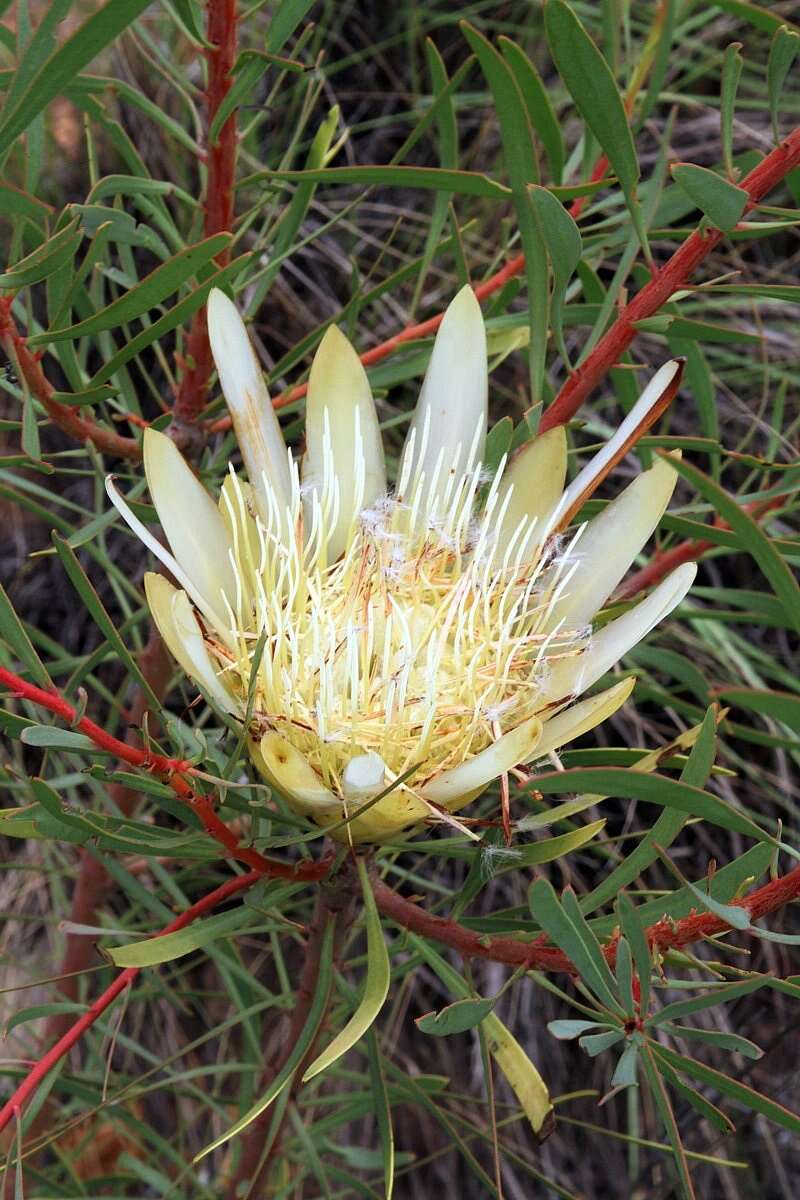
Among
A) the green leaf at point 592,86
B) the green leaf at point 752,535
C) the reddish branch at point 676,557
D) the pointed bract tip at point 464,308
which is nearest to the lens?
the green leaf at point 752,535

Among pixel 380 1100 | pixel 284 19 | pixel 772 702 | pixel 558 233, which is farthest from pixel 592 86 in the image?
pixel 380 1100

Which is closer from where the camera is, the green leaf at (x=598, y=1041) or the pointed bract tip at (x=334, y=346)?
the green leaf at (x=598, y=1041)

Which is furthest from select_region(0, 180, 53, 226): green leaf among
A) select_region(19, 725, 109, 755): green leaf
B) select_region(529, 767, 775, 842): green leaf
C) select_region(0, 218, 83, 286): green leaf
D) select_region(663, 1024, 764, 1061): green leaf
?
select_region(663, 1024, 764, 1061): green leaf

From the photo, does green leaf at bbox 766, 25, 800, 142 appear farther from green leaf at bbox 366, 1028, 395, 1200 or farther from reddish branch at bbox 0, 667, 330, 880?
green leaf at bbox 366, 1028, 395, 1200

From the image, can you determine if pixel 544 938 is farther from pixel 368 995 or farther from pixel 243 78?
pixel 243 78

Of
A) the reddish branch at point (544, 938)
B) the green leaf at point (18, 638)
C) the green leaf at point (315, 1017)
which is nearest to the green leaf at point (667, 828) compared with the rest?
the reddish branch at point (544, 938)

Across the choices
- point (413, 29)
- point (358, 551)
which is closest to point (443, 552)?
point (358, 551)

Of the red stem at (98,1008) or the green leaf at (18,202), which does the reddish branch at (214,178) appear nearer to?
the green leaf at (18,202)

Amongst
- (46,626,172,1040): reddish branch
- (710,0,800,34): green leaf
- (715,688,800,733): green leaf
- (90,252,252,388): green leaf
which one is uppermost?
(710,0,800,34): green leaf
